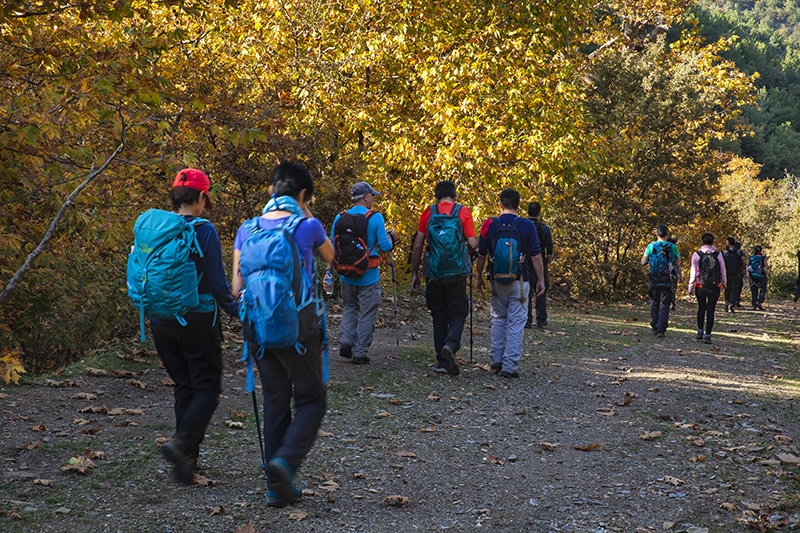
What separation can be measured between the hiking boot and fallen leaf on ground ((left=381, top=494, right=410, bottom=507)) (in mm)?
604

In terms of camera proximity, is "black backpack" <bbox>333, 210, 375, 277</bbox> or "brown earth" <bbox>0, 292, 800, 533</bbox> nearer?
"brown earth" <bbox>0, 292, 800, 533</bbox>

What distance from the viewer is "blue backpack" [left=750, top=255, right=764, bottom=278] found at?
2667cm

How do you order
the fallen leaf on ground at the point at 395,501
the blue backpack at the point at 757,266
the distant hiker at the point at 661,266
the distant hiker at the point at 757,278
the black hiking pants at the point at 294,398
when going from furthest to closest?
the blue backpack at the point at 757,266, the distant hiker at the point at 757,278, the distant hiker at the point at 661,266, the fallen leaf on ground at the point at 395,501, the black hiking pants at the point at 294,398

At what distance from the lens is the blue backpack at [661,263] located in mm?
14695

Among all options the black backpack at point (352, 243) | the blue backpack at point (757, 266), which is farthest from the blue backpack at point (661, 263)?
the blue backpack at point (757, 266)

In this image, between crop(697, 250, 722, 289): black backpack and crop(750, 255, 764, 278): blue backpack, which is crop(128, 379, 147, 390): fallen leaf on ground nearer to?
crop(697, 250, 722, 289): black backpack

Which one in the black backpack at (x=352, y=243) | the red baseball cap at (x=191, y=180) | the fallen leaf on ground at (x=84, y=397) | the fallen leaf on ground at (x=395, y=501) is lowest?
the fallen leaf on ground at (x=395, y=501)

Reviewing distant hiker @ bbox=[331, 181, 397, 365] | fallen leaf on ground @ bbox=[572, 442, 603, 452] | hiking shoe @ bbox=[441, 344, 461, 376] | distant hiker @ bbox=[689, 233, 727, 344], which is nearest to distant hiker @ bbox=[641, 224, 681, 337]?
distant hiker @ bbox=[689, 233, 727, 344]

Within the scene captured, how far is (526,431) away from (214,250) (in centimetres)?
366

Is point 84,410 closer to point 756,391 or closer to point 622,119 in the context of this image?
point 756,391

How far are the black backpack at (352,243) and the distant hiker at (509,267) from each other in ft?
4.40

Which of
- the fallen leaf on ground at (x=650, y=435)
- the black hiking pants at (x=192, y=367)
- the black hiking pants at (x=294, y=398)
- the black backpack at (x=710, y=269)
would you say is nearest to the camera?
the black hiking pants at (x=294, y=398)

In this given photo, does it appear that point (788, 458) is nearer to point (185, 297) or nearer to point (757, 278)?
point (185, 297)

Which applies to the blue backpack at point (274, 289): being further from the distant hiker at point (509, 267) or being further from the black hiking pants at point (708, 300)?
the black hiking pants at point (708, 300)
